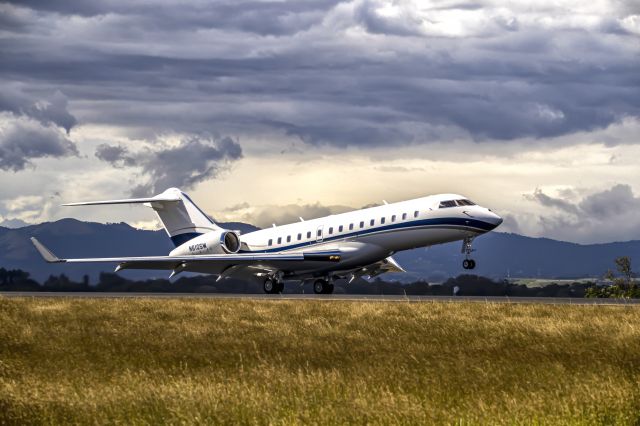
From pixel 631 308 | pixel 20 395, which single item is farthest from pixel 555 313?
pixel 20 395

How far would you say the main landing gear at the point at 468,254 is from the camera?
46.5 metres

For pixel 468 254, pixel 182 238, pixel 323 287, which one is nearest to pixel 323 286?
pixel 323 287

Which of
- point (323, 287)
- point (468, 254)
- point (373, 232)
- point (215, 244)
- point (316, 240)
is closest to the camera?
point (468, 254)

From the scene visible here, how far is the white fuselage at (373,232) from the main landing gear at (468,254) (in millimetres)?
363

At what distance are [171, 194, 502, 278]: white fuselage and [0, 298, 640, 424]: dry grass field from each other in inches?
522

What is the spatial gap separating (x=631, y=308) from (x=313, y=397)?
21.5 meters

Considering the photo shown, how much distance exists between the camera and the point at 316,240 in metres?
55.2

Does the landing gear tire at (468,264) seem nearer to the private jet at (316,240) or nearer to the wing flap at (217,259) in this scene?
the private jet at (316,240)

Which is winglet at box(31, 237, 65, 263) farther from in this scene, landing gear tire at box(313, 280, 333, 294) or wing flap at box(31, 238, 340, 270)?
landing gear tire at box(313, 280, 333, 294)

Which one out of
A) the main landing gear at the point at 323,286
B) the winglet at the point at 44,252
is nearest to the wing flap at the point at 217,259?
the winglet at the point at 44,252

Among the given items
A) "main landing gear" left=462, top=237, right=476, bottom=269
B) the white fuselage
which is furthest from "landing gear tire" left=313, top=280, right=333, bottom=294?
"main landing gear" left=462, top=237, right=476, bottom=269

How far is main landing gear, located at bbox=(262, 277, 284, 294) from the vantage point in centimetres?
5672

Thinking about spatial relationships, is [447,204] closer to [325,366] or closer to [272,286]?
[272,286]

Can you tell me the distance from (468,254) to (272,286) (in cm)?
1302
